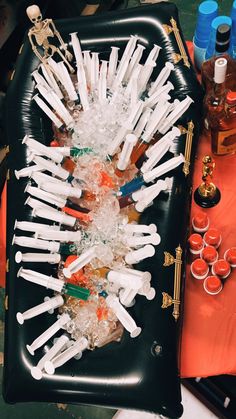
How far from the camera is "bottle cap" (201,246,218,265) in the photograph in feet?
4.42

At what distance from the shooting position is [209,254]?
4.42 feet

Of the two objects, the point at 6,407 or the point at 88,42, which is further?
the point at 6,407

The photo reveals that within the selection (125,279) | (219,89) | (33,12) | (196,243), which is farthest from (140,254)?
(33,12)

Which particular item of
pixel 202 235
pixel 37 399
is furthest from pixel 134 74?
pixel 37 399

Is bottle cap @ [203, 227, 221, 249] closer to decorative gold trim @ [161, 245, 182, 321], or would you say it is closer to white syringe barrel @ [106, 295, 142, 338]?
decorative gold trim @ [161, 245, 182, 321]

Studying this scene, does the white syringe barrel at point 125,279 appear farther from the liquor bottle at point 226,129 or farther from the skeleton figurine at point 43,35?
the skeleton figurine at point 43,35

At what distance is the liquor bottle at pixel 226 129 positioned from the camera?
1387mm

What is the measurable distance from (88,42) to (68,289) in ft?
2.89

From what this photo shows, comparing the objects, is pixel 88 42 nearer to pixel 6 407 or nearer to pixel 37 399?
pixel 37 399

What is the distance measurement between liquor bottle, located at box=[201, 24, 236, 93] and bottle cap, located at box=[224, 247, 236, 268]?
46 cm

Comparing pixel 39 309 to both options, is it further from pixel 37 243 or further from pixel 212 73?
pixel 212 73

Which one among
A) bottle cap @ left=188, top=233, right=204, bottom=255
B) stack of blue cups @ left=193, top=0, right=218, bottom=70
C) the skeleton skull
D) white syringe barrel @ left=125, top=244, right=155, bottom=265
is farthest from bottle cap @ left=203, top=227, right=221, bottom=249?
the skeleton skull

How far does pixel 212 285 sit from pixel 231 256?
90 mm

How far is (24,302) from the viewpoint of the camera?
1.40m
